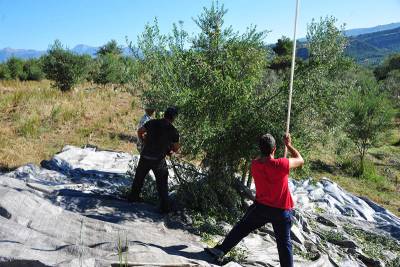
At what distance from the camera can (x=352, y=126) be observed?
55.9 feet

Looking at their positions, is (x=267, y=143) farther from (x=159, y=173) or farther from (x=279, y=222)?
(x=159, y=173)

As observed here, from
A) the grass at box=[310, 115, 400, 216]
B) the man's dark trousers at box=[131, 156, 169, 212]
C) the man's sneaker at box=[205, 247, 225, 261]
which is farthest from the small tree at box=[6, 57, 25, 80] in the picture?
the man's sneaker at box=[205, 247, 225, 261]

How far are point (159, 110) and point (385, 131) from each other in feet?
41.4

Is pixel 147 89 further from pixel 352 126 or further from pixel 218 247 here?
pixel 352 126

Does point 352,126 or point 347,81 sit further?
point 352,126

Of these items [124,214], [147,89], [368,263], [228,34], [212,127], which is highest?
[228,34]

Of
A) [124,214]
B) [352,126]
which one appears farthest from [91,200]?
[352,126]

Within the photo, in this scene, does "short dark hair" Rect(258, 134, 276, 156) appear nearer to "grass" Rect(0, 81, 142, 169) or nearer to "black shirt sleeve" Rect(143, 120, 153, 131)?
"black shirt sleeve" Rect(143, 120, 153, 131)

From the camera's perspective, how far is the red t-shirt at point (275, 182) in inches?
204

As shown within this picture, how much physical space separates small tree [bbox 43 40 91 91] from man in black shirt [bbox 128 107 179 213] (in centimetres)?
1614

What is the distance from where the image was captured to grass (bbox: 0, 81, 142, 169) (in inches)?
485

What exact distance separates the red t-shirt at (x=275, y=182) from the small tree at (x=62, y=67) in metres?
18.3

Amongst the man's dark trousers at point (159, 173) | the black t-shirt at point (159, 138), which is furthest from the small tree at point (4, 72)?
the black t-shirt at point (159, 138)

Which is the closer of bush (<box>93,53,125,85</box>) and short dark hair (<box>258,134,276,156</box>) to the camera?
short dark hair (<box>258,134,276,156</box>)
